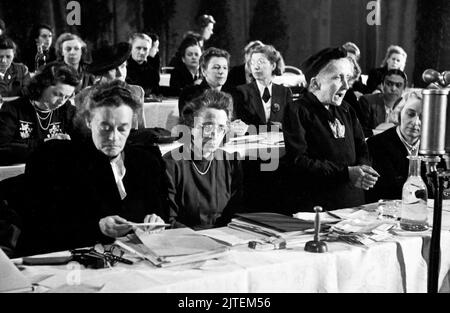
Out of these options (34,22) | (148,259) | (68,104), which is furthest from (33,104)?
(34,22)

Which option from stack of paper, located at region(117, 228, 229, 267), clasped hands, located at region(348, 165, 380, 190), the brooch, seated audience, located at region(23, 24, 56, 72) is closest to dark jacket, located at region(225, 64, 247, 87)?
the brooch

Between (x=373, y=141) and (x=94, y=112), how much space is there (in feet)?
5.10

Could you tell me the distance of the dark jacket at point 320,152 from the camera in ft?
9.77

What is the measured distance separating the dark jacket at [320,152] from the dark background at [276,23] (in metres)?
6.16

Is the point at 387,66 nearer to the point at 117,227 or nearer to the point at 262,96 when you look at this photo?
the point at 262,96

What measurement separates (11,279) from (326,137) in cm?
191

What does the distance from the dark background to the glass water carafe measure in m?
7.06

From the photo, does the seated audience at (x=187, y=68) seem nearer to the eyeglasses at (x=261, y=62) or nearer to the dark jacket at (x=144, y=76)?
the dark jacket at (x=144, y=76)

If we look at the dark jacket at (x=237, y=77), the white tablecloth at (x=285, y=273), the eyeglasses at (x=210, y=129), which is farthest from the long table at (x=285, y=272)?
the dark jacket at (x=237, y=77)

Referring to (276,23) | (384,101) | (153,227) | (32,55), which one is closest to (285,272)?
(153,227)

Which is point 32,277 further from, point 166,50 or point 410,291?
point 166,50

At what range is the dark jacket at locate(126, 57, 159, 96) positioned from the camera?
21.4 feet

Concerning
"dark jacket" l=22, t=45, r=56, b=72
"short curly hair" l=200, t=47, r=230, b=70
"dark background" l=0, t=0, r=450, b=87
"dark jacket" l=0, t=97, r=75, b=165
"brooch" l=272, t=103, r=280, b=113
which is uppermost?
"dark background" l=0, t=0, r=450, b=87

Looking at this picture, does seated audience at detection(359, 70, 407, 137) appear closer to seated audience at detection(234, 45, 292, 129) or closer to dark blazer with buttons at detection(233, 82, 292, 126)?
seated audience at detection(234, 45, 292, 129)
